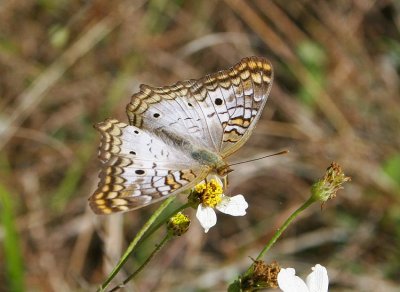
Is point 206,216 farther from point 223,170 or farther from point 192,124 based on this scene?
point 192,124

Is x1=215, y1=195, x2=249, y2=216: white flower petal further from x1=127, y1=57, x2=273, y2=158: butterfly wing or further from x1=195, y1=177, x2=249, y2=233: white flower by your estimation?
x1=127, y1=57, x2=273, y2=158: butterfly wing

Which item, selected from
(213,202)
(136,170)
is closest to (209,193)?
(213,202)

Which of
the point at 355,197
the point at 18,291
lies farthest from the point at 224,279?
the point at 18,291

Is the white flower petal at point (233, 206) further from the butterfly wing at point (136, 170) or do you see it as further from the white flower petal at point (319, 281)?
the white flower petal at point (319, 281)

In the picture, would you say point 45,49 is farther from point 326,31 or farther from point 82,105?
point 326,31

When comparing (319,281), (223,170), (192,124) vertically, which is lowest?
(319,281)

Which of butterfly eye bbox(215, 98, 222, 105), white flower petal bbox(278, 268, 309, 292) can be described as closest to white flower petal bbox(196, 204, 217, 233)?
white flower petal bbox(278, 268, 309, 292)
